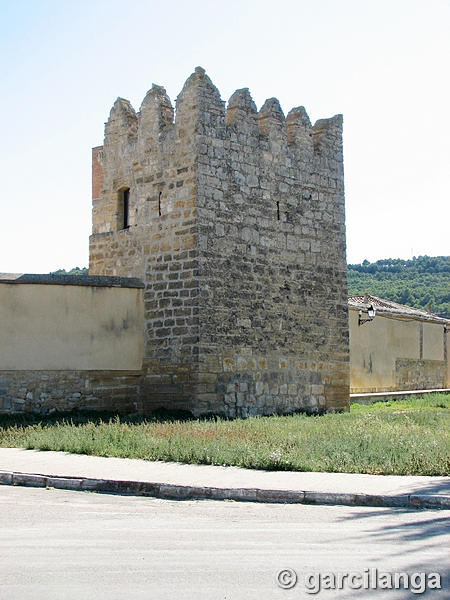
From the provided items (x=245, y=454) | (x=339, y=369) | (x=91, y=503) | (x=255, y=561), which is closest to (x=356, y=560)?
(x=255, y=561)

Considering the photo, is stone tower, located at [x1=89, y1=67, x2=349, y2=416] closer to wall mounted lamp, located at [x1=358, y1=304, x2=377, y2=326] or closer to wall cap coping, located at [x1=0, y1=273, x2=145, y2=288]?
wall cap coping, located at [x1=0, y1=273, x2=145, y2=288]

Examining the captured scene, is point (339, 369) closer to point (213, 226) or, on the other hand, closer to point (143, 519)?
point (213, 226)

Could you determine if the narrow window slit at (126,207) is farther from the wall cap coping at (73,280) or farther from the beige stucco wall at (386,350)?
the beige stucco wall at (386,350)

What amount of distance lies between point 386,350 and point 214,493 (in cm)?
1839

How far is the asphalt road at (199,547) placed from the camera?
4484 mm

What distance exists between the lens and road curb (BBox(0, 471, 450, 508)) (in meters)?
7.22

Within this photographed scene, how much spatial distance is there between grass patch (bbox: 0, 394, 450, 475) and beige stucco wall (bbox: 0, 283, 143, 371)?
3.84ft

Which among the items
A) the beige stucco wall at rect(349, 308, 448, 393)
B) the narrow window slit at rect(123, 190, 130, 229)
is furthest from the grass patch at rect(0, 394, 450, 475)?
the beige stucco wall at rect(349, 308, 448, 393)

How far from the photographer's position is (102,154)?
1711 cm

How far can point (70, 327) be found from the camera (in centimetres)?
1472

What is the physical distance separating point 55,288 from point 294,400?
5.67 meters

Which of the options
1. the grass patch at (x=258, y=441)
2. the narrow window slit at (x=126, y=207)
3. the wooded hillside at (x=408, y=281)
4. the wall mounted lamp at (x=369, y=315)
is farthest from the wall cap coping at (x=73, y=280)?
the wooded hillside at (x=408, y=281)

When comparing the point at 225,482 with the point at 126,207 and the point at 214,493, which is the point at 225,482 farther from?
the point at 126,207

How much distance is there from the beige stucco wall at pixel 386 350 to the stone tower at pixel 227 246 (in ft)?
17.8
